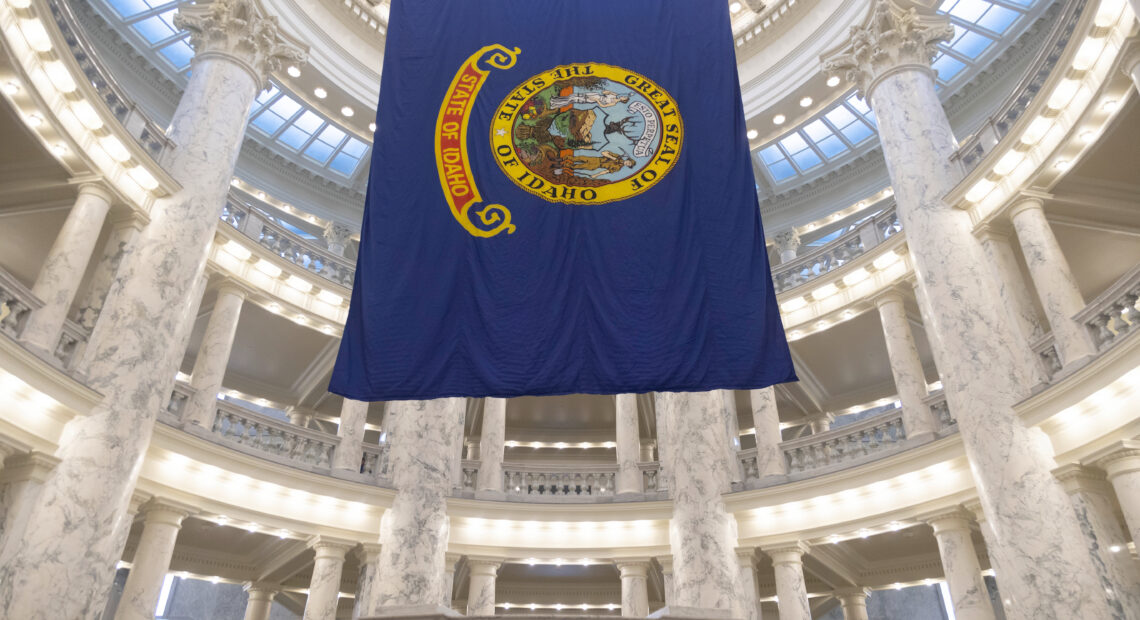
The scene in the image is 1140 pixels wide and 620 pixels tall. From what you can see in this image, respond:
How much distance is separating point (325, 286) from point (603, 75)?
11921 millimetres

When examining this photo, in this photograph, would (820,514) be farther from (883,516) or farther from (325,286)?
(325,286)

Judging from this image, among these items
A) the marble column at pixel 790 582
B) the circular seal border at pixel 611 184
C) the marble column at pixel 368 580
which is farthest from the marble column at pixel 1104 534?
the marble column at pixel 368 580

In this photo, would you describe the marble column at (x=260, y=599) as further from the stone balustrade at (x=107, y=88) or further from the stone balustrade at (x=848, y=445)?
the stone balustrade at (x=848, y=445)

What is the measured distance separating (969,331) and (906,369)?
287 cm

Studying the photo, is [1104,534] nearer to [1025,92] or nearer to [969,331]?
[969,331]

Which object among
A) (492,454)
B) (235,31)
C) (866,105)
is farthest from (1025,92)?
(235,31)

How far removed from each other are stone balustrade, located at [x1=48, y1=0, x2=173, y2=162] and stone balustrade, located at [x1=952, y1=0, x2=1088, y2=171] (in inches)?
589

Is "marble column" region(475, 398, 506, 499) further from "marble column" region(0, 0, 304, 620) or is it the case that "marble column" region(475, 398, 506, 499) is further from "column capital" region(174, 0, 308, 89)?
"column capital" region(174, 0, 308, 89)

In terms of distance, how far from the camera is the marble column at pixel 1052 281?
10.5 meters

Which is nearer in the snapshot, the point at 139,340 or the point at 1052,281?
the point at 139,340

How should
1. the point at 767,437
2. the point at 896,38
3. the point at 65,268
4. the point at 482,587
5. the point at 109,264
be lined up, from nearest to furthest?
the point at 65,268 → the point at 109,264 → the point at 482,587 → the point at 896,38 → the point at 767,437

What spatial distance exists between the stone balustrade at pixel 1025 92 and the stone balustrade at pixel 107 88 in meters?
15.0

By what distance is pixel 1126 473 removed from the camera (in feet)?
30.1

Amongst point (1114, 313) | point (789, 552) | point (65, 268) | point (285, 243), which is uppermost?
point (285, 243)
